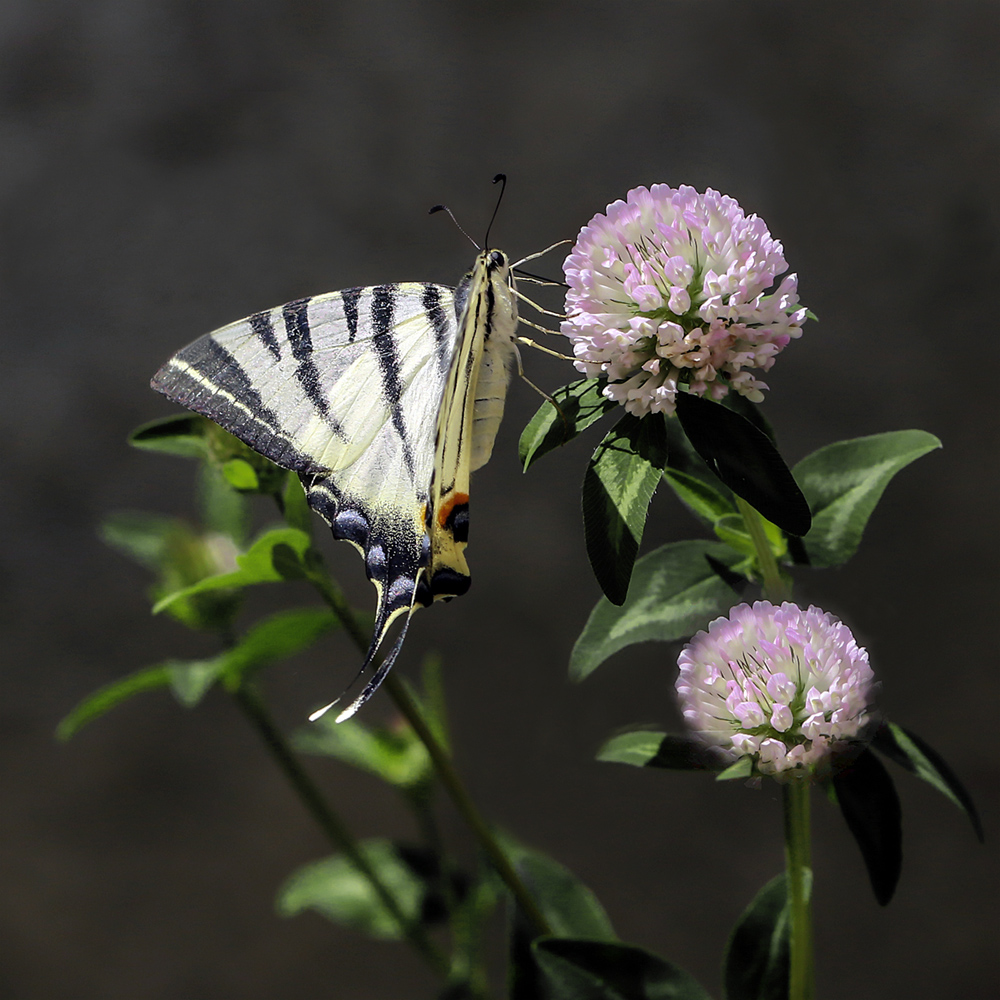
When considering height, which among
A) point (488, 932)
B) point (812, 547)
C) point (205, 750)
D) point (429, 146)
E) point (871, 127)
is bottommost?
point (488, 932)

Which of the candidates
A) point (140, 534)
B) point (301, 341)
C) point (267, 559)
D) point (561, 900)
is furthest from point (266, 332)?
point (561, 900)

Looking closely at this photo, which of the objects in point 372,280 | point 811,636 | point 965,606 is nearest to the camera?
point 811,636

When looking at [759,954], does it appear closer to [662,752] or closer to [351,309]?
[662,752]

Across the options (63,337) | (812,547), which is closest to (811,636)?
(812,547)

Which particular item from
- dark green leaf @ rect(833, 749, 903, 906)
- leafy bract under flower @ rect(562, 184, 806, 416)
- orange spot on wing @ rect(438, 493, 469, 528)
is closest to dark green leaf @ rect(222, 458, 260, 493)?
orange spot on wing @ rect(438, 493, 469, 528)

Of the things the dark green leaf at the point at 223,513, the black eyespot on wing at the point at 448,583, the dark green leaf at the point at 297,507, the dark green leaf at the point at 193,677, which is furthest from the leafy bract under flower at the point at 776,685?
the dark green leaf at the point at 223,513

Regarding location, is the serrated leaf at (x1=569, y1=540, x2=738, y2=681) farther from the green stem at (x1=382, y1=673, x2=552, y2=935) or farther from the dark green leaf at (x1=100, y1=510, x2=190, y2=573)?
the dark green leaf at (x1=100, y1=510, x2=190, y2=573)

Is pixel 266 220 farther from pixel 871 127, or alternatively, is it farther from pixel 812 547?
pixel 812 547
